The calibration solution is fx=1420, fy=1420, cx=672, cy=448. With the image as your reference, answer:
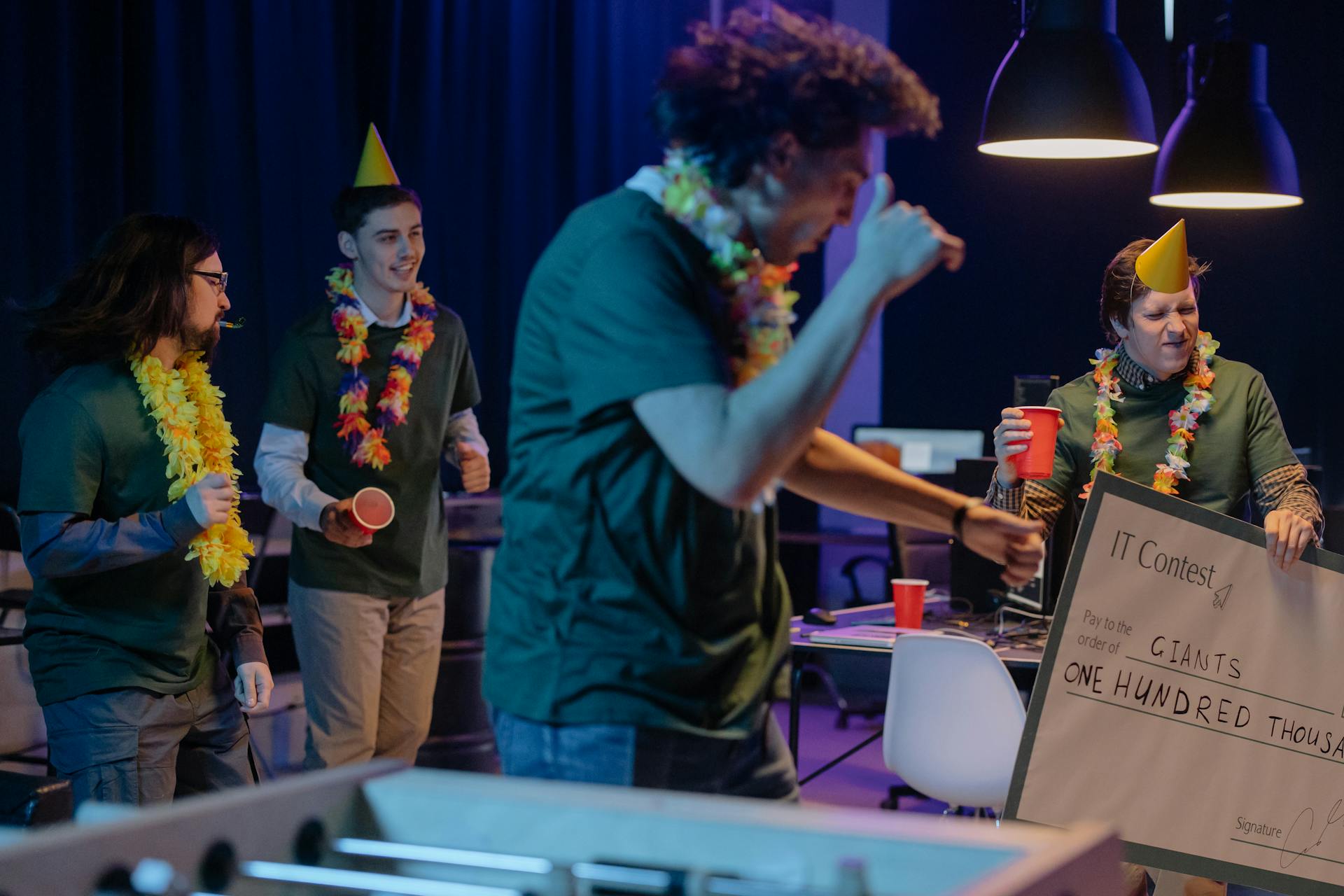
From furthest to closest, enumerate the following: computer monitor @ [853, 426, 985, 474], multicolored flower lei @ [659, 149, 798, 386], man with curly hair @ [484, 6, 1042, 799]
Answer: computer monitor @ [853, 426, 985, 474]
multicolored flower lei @ [659, 149, 798, 386]
man with curly hair @ [484, 6, 1042, 799]

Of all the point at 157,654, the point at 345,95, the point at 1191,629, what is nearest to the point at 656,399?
the point at 157,654

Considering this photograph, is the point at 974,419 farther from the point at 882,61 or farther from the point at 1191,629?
the point at 882,61

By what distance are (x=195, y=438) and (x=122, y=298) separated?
0.30 metres

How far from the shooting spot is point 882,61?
1604 millimetres

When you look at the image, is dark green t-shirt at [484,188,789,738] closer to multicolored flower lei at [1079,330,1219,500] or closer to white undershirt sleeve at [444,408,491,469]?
multicolored flower lei at [1079,330,1219,500]

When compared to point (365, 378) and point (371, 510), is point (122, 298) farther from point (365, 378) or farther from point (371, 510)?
point (365, 378)

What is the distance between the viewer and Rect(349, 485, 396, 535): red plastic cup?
3207mm

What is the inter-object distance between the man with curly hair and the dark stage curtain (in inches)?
87.3

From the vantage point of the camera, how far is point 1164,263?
3164 millimetres

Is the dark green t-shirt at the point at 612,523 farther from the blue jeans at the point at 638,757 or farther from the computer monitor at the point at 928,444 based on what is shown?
the computer monitor at the point at 928,444

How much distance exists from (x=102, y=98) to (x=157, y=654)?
303cm

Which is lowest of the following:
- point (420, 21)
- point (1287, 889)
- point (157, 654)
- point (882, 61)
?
point (1287, 889)

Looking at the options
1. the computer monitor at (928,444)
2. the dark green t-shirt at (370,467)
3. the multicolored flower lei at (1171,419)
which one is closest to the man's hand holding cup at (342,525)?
the dark green t-shirt at (370,467)
